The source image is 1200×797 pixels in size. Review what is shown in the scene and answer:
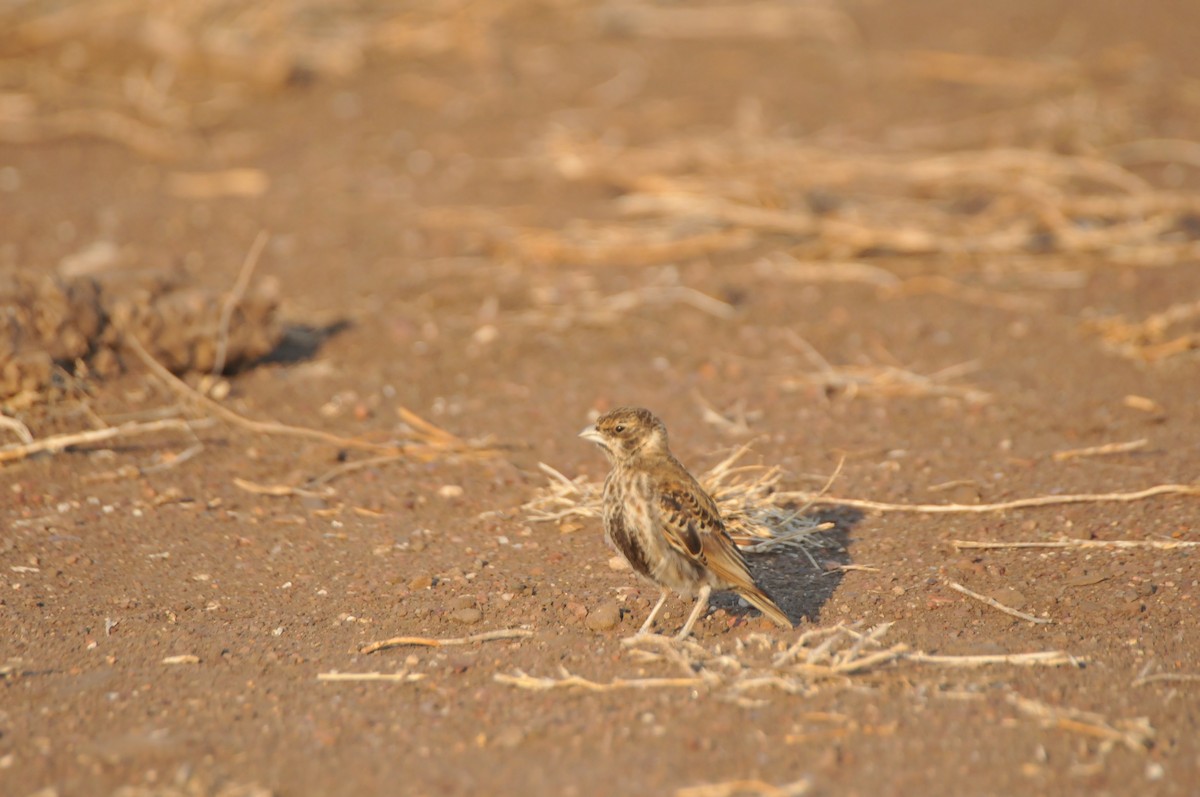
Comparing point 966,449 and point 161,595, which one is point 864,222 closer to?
point 966,449

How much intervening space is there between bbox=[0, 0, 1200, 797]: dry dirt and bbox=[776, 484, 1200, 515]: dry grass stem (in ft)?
0.15

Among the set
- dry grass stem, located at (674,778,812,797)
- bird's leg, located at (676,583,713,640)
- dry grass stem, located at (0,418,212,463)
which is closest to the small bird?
bird's leg, located at (676,583,713,640)

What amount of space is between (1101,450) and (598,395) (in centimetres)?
240

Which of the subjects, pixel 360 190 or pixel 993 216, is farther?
pixel 360 190

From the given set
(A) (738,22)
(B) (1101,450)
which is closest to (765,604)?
(B) (1101,450)

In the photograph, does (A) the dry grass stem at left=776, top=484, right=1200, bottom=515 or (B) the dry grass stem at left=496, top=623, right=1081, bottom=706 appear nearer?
(B) the dry grass stem at left=496, top=623, right=1081, bottom=706

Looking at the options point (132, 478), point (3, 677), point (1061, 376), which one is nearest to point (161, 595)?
point (3, 677)

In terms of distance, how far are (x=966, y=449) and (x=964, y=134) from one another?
539cm

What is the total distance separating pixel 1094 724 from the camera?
363 cm

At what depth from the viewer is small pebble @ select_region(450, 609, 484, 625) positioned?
4508 millimetres

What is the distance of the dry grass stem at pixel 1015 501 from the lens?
17.2 feet

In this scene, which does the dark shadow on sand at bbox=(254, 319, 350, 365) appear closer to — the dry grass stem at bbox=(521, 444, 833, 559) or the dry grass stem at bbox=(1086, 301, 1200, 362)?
the dry grass stem at bbox=(521, 444, 833, 559)

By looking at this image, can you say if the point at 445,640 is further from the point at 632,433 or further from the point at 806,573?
the point at 806,573

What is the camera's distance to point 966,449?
595 cm
